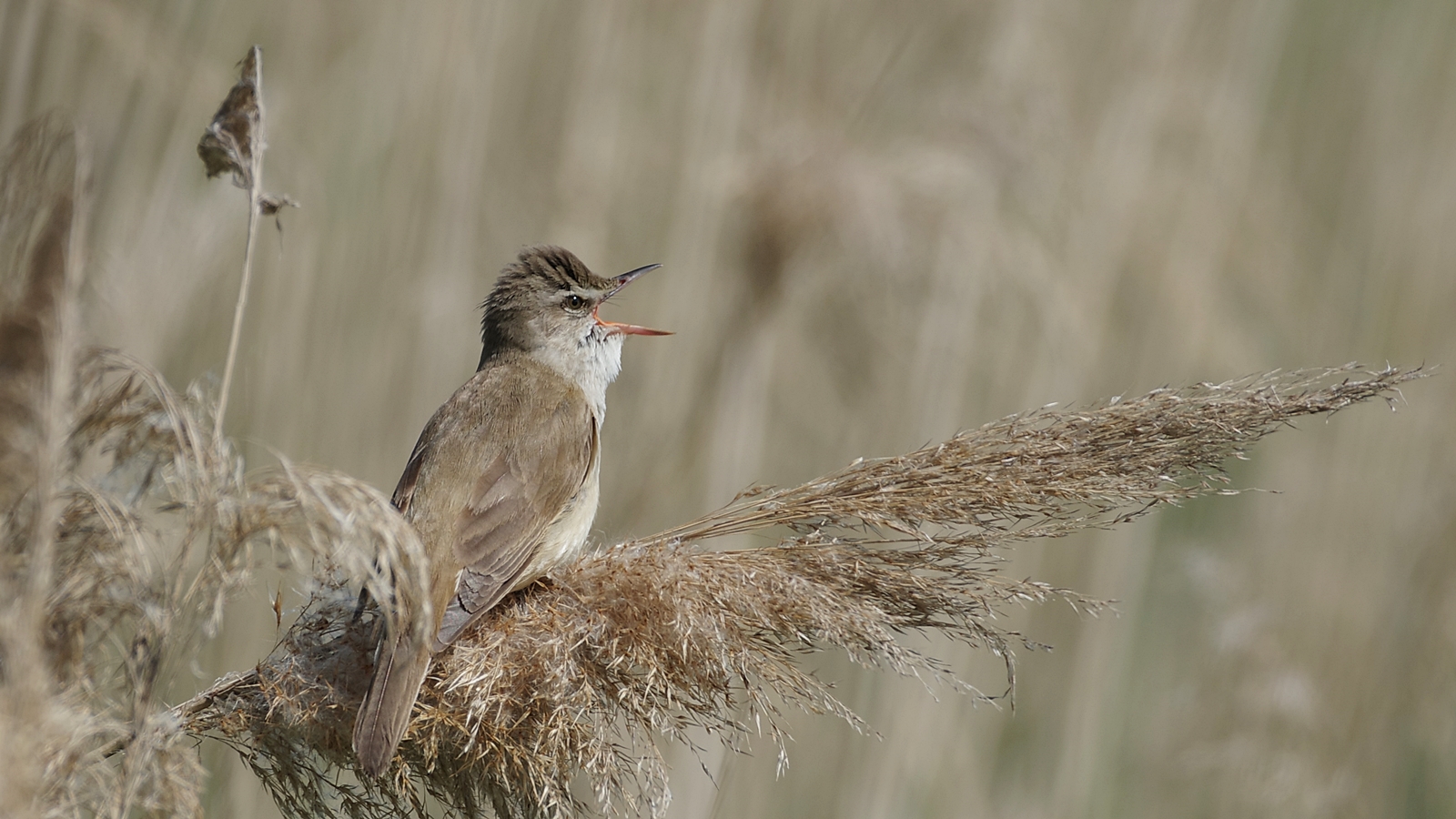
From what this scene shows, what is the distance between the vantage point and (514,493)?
2.67 meters

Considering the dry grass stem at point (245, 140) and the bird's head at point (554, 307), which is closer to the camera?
the dry grass stem at point (245, 140)

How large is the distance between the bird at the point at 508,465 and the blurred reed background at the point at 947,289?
589 millimetres

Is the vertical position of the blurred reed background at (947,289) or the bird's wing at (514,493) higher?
the blurred reed background at (947,289)

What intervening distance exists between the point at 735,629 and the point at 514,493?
98 cm

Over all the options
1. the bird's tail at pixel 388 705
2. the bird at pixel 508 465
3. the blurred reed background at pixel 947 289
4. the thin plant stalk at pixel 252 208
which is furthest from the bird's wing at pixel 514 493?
the blurred reed background at pixel 947 289

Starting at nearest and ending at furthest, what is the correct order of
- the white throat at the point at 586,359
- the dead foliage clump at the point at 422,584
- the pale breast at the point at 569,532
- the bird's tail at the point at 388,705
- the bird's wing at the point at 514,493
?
the dead foliage clump at the point at 422,584
the bird's tail at the point at 388,705
the bird's wing at the point at 514,493
the pale breast at the point at 569,532
the white throat at the point at 586,359

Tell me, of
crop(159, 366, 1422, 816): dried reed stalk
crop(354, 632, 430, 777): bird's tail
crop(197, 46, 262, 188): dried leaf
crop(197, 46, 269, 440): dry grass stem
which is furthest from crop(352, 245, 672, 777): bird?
crop(197, 46, 262, 188): dried leaf

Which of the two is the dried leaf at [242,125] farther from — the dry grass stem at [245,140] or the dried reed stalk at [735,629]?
the dried reed stalk at [735,629]

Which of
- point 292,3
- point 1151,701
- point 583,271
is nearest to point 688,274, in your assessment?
point 583,271

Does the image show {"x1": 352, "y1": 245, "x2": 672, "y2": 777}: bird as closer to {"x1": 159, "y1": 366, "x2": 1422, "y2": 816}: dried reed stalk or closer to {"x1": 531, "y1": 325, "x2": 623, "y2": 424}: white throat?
{"x1": 531, "y1": 325, "x2": 623, "y2": 424}: white throat

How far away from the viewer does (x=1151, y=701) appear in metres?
4.17

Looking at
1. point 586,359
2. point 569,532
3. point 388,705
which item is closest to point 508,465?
point 569,532

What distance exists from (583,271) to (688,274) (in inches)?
23.5

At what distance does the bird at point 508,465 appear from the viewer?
1.82 meters
